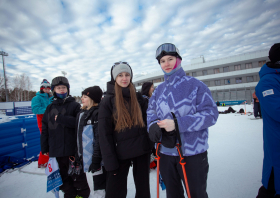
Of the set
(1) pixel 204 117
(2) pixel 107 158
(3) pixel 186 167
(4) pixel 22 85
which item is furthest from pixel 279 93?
(4) pixel 22 85

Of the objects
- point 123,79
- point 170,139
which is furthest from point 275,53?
point 123,79

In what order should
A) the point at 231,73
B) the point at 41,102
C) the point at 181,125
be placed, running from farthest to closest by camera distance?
the point at 231,73 → the point at 41,102 → the point at 181,125

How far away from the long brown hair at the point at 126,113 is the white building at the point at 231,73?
28964mm

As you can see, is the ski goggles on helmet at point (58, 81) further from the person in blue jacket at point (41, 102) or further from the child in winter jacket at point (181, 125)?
the child in winter jacket at point (181, 125)

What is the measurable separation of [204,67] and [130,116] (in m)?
37.0

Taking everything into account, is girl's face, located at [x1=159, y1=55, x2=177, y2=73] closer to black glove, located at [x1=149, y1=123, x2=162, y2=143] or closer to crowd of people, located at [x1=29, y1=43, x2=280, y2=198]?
crowd of people, located at [x1=29, y1=43, x2=280, y2=198]

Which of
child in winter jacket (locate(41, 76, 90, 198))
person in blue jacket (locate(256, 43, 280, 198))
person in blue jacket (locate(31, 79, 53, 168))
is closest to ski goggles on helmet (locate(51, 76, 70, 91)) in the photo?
child in winter jacket (locate(41, 76, 90, 198))

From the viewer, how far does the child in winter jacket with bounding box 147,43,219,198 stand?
118 cm

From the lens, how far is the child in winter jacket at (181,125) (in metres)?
1.18

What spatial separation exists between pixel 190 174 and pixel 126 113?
3.21ft

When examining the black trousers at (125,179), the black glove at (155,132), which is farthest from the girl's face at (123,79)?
the black trousers at (125,179)

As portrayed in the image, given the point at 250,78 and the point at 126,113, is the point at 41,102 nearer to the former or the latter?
the point at 126,113

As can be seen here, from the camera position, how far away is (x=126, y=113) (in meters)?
1.70

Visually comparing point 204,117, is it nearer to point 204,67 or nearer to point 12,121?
point 12,121
